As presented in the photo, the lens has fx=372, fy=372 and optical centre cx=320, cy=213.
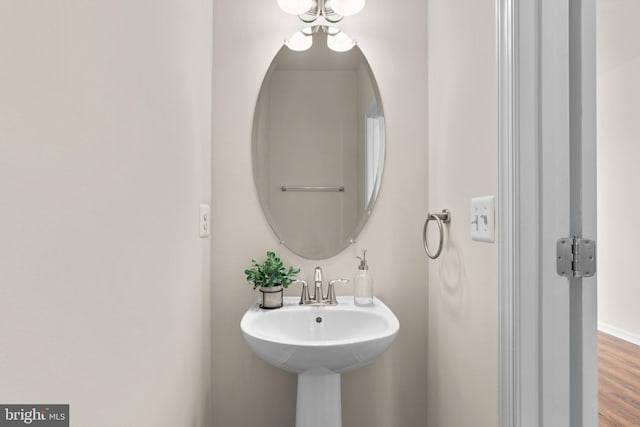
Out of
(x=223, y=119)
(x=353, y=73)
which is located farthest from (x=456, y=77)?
(x=223, y=119)

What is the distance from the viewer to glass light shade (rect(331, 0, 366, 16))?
140 centimetres

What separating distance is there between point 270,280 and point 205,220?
1.05 feet

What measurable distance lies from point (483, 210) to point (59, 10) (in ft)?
3.17

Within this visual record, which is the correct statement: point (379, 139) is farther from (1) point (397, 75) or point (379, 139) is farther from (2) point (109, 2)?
(2) point (109, 2)

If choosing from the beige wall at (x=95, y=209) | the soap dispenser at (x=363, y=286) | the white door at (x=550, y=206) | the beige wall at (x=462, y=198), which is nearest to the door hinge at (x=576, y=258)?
the white door at (x=550, y=206)

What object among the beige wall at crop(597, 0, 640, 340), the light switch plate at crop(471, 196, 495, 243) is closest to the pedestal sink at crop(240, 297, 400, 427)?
the light switch plate at crop(471, 196, 495, 243)

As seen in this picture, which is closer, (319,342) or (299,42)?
(319,342)

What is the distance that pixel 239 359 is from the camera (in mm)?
1447

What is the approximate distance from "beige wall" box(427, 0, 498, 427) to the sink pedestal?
39 cm

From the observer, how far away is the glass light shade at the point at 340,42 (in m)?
1.48

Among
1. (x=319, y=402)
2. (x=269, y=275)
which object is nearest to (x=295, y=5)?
(x=269, y=275)

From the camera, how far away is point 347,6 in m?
1.40

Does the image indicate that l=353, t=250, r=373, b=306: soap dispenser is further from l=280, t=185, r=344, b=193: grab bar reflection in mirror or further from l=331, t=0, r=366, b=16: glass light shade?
l=331, t=0, r=366, b=16: glass light shade

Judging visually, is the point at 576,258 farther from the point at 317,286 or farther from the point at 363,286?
the point at 317,286
